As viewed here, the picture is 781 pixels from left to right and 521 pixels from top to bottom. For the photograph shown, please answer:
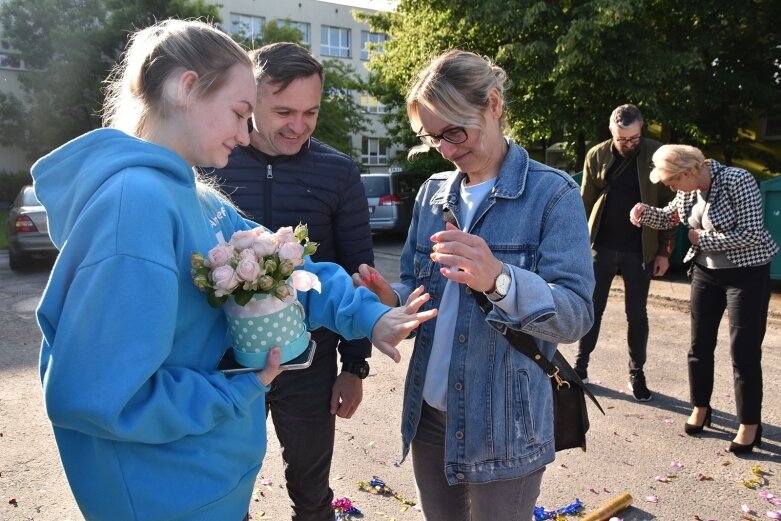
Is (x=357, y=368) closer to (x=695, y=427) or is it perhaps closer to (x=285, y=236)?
(x=285, y=236)

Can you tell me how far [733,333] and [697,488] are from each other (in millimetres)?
1105

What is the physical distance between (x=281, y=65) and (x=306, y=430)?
1447 millimetres

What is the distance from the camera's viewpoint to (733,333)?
4.31 metres

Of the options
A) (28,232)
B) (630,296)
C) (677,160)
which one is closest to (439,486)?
(677,160)

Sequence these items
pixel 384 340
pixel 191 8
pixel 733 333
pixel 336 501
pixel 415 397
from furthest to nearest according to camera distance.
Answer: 1. pixel 191 8
2. pixel 733 333
3. pixel 336 501
4. pixel 415 397
5. pixel 384 340

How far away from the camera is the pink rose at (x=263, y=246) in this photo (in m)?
1.56

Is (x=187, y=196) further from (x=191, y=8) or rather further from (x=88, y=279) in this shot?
(x=191, y=8)

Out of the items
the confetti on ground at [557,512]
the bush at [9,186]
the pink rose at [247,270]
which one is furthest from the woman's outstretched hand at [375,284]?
the bush at [9,186]

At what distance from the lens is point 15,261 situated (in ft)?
40.3

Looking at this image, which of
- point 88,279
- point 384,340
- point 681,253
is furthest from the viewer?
point 681,253

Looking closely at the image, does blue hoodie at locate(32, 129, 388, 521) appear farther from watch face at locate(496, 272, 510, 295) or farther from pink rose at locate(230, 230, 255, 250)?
watch face at locate(496, 272, 510, 295)

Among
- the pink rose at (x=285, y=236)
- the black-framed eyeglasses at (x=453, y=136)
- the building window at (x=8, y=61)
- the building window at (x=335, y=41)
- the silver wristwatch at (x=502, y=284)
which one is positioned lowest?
the silver wristwatch at (x=502, y=284)

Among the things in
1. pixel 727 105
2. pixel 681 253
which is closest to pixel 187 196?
pixel 681 253

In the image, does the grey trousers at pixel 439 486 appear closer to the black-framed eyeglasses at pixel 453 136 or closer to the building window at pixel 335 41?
the black-framed eyeglasses at pixel 453 136
